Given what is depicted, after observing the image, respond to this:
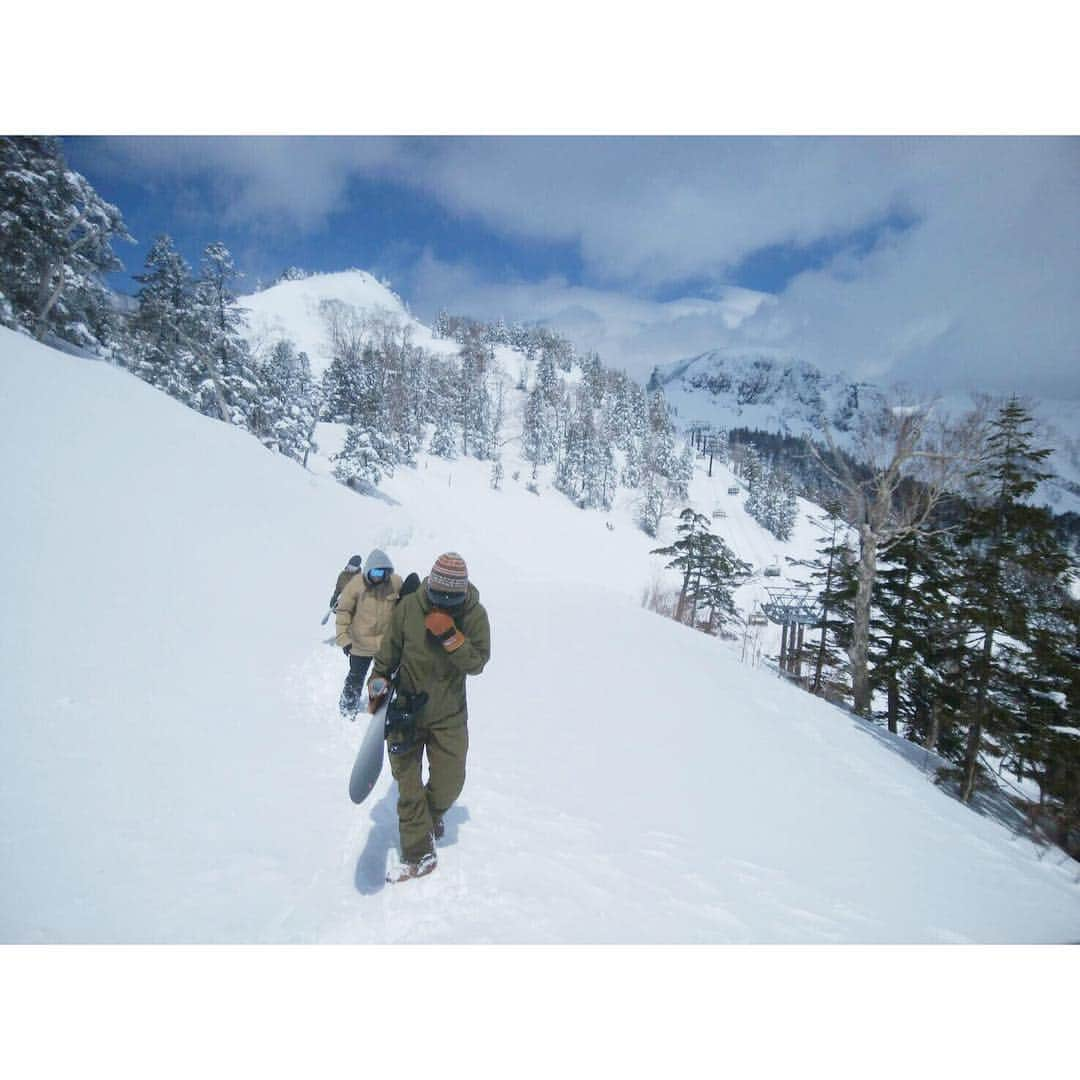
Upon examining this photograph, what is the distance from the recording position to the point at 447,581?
8.59ft

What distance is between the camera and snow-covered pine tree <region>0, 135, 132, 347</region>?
Answer: 370cm

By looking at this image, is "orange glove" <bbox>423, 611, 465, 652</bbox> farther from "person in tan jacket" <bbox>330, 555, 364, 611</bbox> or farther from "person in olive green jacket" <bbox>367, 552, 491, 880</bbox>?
"person in tan jacket" <bbox>330, 555, 364, 611</bbox>

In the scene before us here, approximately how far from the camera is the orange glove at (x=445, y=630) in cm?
258

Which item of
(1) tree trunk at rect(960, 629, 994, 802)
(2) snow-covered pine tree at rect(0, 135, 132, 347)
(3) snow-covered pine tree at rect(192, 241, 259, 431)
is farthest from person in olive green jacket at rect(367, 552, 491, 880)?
(3) snow-covered pine tree at rect(192, 241, 259, 431)

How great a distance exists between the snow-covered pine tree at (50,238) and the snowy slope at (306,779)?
78 centimetres

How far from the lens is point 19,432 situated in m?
4.38

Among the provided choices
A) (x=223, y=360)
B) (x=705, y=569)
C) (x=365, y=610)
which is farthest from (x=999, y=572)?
(x=223, y=360)

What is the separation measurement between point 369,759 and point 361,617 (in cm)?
163

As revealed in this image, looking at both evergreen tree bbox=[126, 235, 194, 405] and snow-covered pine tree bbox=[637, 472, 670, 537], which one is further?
snow-covered pine tree bbox=[637, 472, 670, 537]

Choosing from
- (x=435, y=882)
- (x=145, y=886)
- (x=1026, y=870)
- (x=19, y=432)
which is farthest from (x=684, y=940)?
(x=19, y=432)

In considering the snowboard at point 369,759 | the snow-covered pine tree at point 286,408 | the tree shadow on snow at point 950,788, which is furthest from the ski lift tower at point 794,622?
the snow-covered pine tree at point 286,408

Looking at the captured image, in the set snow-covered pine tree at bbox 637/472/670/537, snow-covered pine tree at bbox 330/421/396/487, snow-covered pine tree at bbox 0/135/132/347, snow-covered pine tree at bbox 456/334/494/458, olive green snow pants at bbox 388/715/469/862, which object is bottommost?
olive green snow pants at bbox 388/715/469/862

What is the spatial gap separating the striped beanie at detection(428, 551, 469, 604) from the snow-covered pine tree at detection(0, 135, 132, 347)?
452 centimetres
